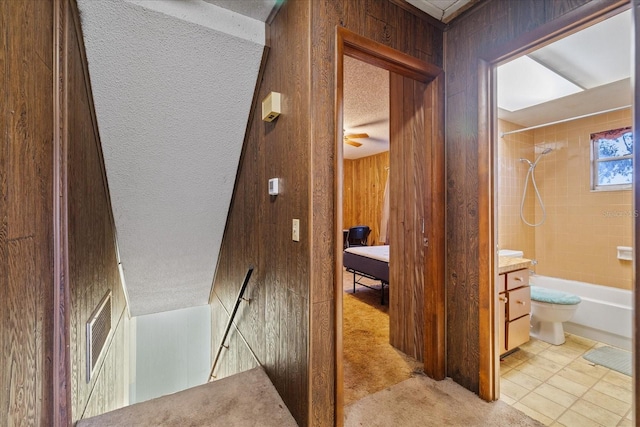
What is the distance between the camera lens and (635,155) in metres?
1.14

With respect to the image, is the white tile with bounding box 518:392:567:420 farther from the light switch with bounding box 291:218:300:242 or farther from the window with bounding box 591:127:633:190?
the window with bounding box 591:127:633:190

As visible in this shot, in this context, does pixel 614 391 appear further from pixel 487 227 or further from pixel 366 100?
pixel 366 100

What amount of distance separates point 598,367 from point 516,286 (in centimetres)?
93

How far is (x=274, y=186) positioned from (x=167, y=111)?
0.90 meters

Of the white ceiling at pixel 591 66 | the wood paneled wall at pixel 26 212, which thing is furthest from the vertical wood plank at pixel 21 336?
the white ceiling at pixel 591 66

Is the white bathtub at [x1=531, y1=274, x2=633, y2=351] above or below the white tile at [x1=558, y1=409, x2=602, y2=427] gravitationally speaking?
above

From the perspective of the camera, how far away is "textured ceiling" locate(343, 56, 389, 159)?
2662 millimetres

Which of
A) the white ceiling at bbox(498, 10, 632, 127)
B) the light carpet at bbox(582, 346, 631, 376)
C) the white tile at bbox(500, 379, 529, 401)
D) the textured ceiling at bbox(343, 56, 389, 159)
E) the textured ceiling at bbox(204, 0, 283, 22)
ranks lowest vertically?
the light carpet at bbox(582, 346, 631, 376)

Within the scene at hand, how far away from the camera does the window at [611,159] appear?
3043 mm

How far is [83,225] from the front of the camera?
1554mm

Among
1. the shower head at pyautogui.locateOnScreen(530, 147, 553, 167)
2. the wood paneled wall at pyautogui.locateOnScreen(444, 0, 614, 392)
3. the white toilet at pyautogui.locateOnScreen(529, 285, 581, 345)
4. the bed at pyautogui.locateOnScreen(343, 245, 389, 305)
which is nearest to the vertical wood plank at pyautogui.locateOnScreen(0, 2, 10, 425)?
the wood paneled wall at pyautogui.locateOnScreen(444, 0, 614, 392)

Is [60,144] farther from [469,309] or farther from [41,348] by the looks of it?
[469,309]

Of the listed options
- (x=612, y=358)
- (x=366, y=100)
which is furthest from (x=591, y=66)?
(x=612, y=358)

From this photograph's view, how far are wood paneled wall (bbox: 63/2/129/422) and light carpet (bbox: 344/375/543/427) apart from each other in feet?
5.07
